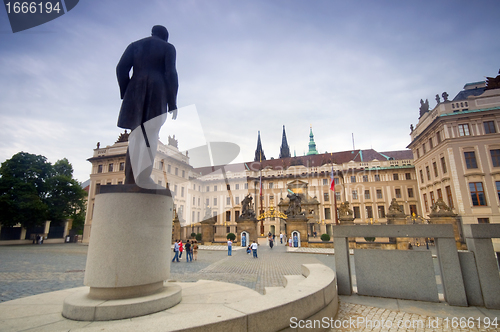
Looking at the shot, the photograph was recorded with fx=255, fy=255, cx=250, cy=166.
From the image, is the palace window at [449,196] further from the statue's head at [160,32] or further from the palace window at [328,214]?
the statue's head at [160,32]

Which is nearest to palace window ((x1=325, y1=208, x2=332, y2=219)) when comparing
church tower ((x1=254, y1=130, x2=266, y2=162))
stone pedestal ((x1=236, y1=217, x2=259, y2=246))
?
stone pedestal ((x1=236, y1=217, x2=259, y2=246))

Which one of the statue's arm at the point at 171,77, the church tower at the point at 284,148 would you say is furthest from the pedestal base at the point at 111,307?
the church tower at the point at 284,148

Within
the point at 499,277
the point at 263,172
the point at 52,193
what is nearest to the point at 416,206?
the point at 263,172

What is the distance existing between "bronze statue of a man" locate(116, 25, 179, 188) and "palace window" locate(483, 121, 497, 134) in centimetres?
3837

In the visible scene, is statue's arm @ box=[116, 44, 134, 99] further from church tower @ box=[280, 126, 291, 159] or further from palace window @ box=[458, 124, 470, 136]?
church tower @ box=[280, 126, 291, 159]

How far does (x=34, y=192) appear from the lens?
119 feet

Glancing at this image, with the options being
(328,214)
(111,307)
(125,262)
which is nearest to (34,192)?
(125,262)

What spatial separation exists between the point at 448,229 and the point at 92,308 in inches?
290

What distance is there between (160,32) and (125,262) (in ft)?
15.3

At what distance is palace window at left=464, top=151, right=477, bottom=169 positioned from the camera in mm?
29844

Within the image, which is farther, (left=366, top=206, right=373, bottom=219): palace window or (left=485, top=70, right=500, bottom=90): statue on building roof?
(left=366, top=206, right=373, bottom=219): palace window

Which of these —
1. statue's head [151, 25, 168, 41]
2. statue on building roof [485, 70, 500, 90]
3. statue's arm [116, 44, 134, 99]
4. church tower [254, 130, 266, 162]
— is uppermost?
church tower [254, 130, 266, 162]

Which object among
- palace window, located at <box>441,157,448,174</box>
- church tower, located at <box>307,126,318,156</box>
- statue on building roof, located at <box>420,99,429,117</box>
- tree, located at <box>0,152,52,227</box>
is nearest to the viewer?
palace window, located at <box>441,157,448,174</box>

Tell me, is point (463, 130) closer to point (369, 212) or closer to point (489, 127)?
point (489, 127)
